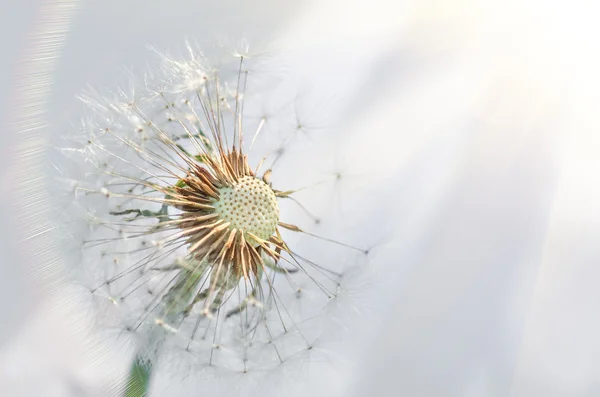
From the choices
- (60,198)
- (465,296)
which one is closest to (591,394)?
(465,296)

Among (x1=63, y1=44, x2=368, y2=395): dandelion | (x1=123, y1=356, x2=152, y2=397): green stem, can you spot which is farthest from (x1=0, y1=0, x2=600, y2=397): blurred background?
(x1=123, y1=356, x2=152, y2=397): green stem

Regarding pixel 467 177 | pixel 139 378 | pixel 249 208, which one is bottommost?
pixel 139 378

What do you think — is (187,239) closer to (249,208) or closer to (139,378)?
(249,208)

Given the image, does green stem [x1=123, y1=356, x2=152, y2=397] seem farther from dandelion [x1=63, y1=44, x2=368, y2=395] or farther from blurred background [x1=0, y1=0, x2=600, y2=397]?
blurred background [x1=0, y1=0, x2=600, y2=397]

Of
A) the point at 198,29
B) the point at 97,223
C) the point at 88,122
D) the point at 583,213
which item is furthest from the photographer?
the point at 583,213

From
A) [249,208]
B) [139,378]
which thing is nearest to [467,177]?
[249,208]

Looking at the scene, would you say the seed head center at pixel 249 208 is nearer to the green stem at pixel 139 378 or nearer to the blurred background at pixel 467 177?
the green stem at pixel 139 378

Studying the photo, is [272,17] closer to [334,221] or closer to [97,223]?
[334,221]

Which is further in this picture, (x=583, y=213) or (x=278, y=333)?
(x=583, y=213)
